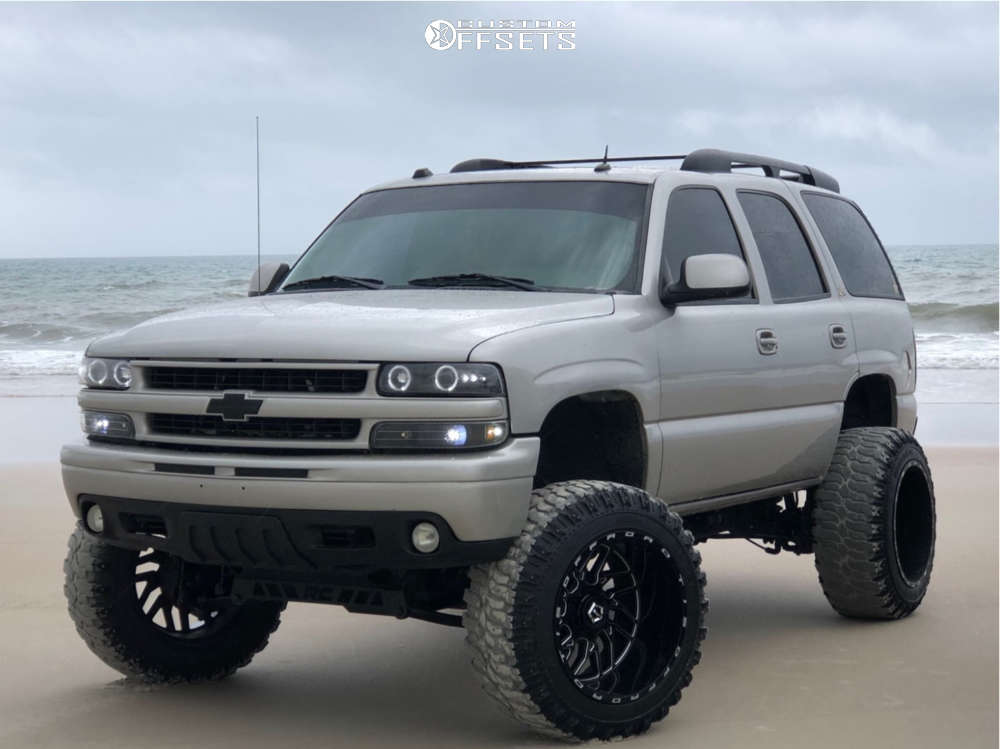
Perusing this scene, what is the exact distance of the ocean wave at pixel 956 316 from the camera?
34.4m

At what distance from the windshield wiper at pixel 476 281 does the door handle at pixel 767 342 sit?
43.6 inches

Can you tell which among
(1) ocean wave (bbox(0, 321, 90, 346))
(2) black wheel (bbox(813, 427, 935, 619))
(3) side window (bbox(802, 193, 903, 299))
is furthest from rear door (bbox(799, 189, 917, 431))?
(1) ocean wave (bbox(0, 321, 90, 346))

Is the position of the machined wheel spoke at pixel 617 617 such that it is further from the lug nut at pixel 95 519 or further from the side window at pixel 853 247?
the side window at pixel 853 247

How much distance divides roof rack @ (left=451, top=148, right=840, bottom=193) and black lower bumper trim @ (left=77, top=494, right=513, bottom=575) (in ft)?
7.58

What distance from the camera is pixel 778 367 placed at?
6438 mm

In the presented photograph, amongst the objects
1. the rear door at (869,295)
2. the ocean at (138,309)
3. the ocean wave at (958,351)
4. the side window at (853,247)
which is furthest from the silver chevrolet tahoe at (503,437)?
the ocean wave at (958,351)

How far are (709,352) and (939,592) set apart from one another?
2697mm

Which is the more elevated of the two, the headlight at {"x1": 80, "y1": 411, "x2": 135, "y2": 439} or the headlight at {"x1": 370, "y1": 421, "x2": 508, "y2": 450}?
the headlight at {"x1": 370, "y1": 421, "x2": 508, "y2": 450}

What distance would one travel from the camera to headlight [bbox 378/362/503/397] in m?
4.73

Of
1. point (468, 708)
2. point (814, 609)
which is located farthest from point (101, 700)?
point (814, 609)

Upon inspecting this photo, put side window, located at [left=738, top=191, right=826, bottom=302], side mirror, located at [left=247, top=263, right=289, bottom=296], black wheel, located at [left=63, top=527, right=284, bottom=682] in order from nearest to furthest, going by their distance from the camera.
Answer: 1. black wheel, located at [left=63, top=527, right=284, bottom=682]
2. side mirror, located at [left=247, top=263, right=289, bottom=296]
3. side window, located at [left=738, top=191, right=826, bottom=302]

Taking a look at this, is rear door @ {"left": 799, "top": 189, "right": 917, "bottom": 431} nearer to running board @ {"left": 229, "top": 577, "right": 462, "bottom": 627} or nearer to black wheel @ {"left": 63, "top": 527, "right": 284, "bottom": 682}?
running board @ {"left": 229, "top": 577, "right": 462, "bottom": 627}

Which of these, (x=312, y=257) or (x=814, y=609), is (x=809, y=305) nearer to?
(x=814, y=609)

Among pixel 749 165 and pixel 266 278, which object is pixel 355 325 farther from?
pixel 749 165
